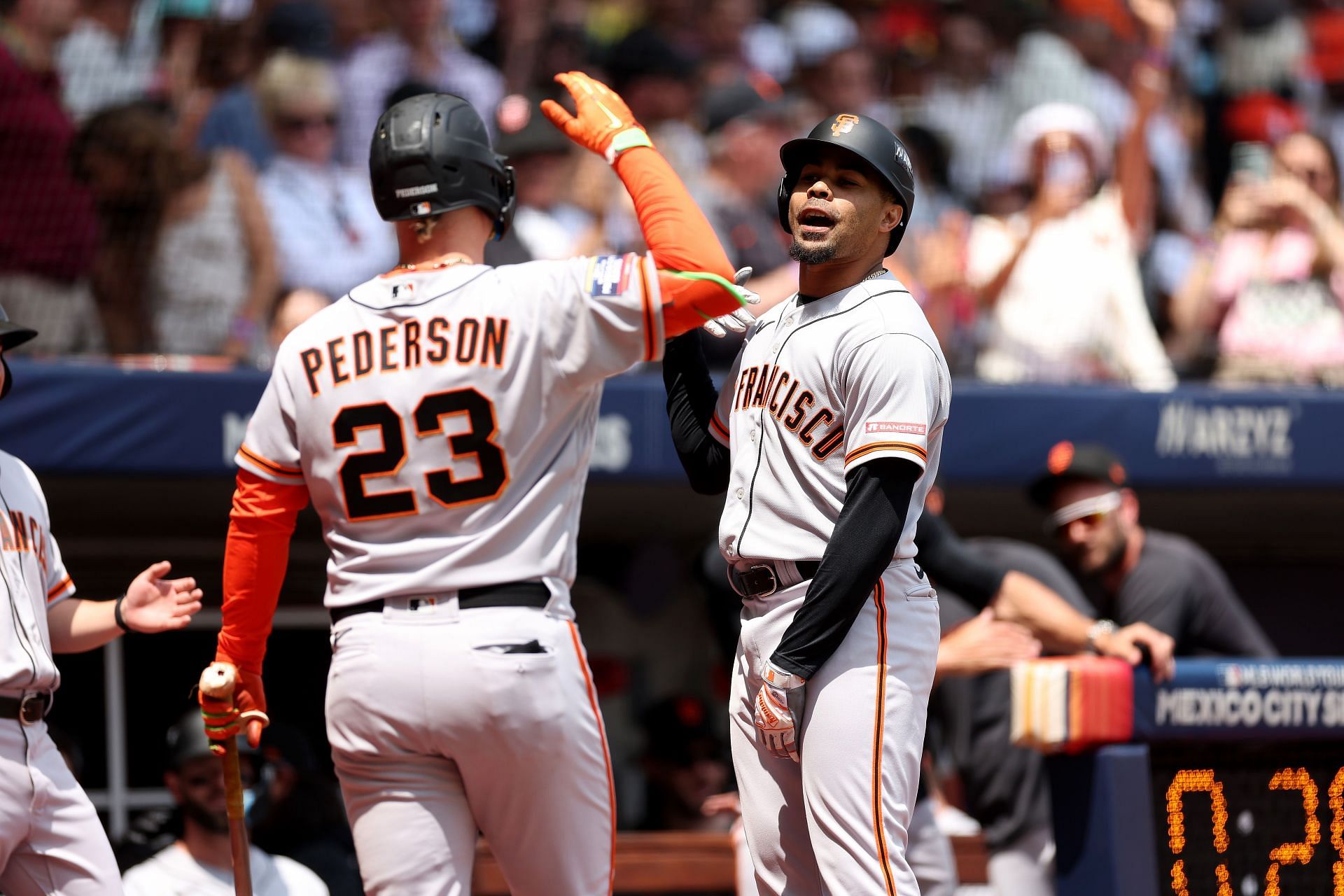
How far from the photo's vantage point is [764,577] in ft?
9.96

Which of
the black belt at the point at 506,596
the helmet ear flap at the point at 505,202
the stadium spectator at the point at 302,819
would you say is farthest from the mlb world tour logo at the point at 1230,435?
the black belt at the point at 506,596

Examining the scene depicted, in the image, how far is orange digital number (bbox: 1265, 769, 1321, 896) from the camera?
4047 millimetres

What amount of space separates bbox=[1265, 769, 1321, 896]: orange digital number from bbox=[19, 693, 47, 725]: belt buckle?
273 cm

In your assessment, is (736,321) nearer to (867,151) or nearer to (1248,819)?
(867,151)

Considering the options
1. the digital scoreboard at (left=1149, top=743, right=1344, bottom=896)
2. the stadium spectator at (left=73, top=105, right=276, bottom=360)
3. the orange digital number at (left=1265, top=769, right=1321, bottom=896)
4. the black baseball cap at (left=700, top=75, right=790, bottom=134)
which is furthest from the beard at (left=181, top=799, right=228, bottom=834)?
the black baseball cap at (left=700, top=75, right=790, bottom=134)

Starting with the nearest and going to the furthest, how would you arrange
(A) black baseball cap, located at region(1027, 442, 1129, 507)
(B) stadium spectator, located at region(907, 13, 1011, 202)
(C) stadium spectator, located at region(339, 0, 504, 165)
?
(A) black baseball cap, located at region(1027, 442, 1129, 507) → (C) stadium spectator, located at region(339, 0, 504, 165) → (B) stadium spectator, located at region(907, 13, 1011, 202)

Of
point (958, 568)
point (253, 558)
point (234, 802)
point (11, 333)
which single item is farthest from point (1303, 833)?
point (11, 333)

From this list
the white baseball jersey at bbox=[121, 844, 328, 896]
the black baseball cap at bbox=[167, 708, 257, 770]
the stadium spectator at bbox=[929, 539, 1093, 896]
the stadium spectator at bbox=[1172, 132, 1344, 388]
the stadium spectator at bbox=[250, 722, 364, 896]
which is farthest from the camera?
the stadium spectator at bbox=[1172, 132, 1344, 388]

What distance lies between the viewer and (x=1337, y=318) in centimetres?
734

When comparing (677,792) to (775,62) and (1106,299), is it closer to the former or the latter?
(1106,299)

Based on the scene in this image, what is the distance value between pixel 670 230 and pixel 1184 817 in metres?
2.03

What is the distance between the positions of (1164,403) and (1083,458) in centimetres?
102

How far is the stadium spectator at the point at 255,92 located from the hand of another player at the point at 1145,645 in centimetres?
375

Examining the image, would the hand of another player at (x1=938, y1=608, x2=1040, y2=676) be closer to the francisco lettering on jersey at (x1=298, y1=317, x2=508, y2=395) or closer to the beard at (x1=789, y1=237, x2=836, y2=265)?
the beard at (x1=789, y1=237, x2=836, y2=265)
